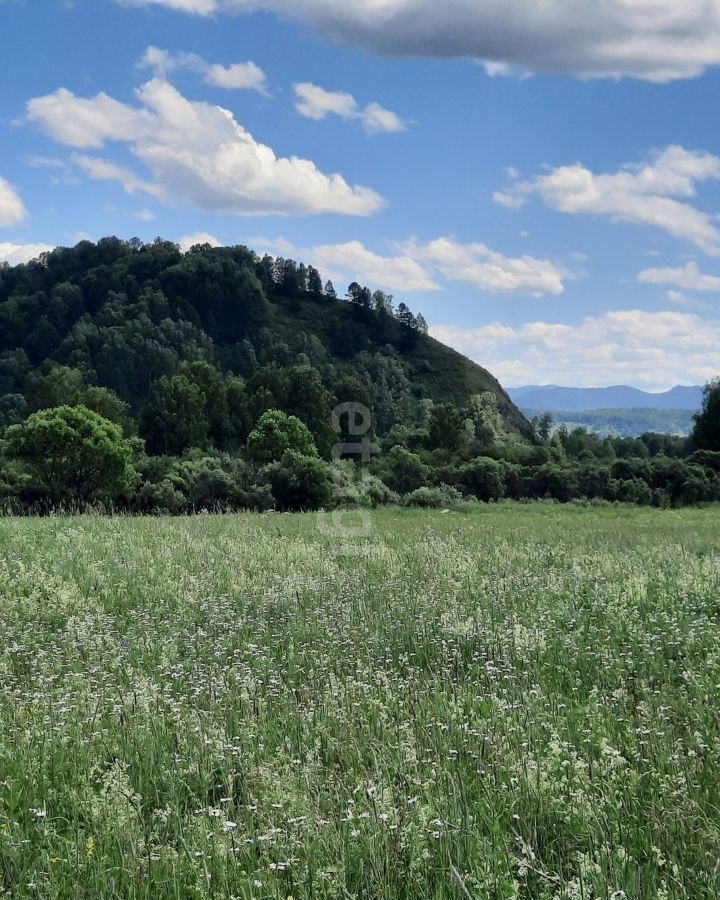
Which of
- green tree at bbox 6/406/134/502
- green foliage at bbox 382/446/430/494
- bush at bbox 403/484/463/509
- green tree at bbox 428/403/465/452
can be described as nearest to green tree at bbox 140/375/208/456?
green tree at bbox 428/403/465/452

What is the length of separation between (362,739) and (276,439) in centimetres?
5012

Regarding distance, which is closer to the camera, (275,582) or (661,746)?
(661,746)

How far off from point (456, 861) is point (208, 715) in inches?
93.2

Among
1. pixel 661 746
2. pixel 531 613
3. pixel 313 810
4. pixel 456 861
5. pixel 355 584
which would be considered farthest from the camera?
pixel 355 584

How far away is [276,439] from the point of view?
180ft

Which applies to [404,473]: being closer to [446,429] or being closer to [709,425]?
[709,425]

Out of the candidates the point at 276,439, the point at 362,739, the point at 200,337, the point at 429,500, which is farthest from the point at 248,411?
the point at 362,739

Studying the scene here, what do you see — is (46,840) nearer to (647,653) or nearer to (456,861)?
(456,861)

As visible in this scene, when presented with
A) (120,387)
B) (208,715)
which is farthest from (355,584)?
(120,387)

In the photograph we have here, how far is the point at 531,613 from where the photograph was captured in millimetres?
8352

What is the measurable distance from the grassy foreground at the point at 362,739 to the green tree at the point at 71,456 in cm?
3684

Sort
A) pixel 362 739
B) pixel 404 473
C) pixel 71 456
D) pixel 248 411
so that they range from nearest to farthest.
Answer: pixel 362 739, pixel 71 456, pixel 404 473, pixel 248 411

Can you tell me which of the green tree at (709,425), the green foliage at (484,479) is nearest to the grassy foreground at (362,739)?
the green foliage at (484,479)

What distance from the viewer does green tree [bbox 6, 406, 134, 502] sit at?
1790 inches
